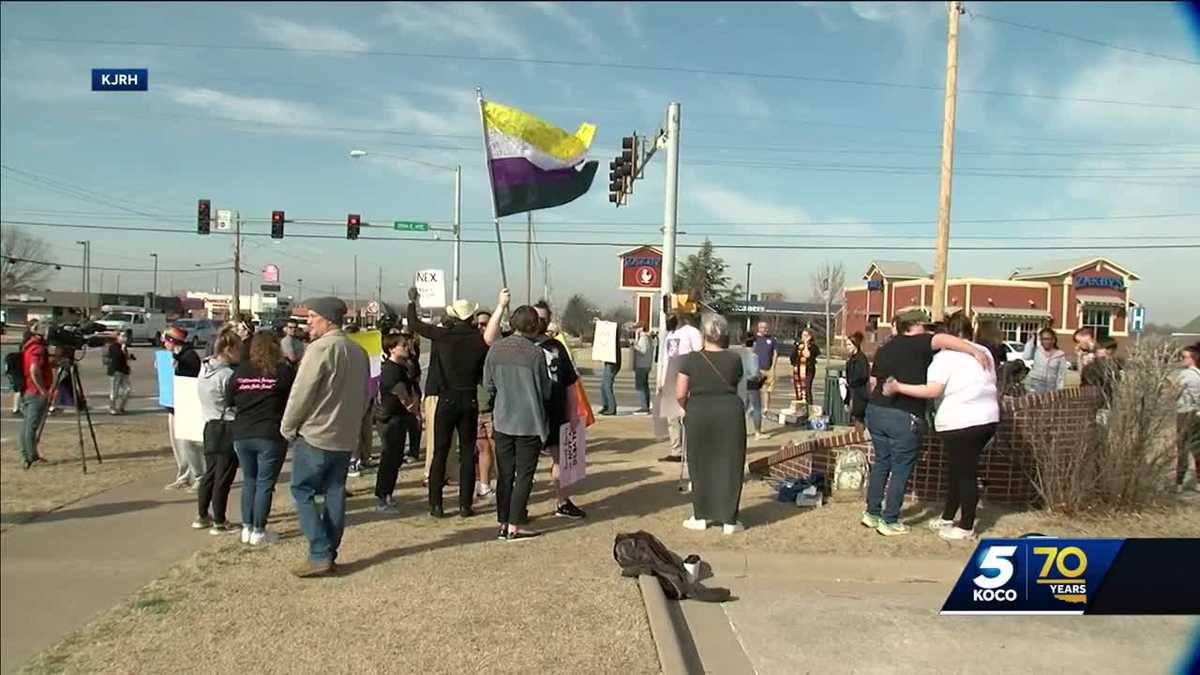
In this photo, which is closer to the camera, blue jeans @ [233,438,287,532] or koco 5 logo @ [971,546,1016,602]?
koco 5 logo @ [971,546,1016,602]

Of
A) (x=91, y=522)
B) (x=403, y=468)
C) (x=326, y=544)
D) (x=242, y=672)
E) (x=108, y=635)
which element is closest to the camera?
(x=242, y=672)

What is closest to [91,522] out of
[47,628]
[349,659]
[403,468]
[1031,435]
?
[47,628]

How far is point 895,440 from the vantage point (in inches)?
235

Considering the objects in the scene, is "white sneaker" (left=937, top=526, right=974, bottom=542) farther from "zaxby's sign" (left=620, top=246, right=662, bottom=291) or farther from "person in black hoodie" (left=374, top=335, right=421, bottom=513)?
"zaxby's sign" (left=620, top=246, right=662, bottom=291)

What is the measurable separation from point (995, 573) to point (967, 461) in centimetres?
369

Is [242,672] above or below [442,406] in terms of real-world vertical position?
below

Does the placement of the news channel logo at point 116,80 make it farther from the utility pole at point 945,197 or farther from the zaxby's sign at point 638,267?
the zaxby's sign at point 638,267

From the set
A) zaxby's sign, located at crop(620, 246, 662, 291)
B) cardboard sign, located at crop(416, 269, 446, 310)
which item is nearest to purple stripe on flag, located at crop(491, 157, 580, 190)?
cardboard sign, located at crop(416, 269, 446, 310)

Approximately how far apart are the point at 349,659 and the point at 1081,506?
17.5ft

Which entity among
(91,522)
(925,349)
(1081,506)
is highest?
(925,349)

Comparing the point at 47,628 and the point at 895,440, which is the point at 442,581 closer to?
the point at 47,628

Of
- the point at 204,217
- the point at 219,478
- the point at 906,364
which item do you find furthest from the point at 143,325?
the point at 906,364

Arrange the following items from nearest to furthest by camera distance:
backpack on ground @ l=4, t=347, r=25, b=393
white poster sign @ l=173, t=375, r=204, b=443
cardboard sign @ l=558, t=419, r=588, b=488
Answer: cardboard sign @ l=558, t=419, r=588, b=488 → white poster sign @ l=173, t=375, r=204, b=443 → backpack on ground @ l=4, t=347, r=25, b=393

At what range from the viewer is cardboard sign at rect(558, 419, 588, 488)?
6.99 meters
